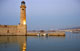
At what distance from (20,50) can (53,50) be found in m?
3.50

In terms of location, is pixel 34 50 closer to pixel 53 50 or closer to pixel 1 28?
pixel 53 50

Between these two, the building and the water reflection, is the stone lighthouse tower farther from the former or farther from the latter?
the water reflection

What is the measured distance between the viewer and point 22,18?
3303 centimetres

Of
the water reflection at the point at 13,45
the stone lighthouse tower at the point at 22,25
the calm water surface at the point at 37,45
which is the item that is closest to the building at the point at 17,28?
the stone lighthouse tower at the point at 22,25

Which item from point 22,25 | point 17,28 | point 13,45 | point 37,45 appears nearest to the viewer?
point 13,45

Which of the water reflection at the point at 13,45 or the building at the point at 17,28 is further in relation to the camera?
the building at the point at 17,28

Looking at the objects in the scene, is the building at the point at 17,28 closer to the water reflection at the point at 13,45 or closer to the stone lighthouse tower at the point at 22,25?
the stone lighthouse tower at the point at 22,25

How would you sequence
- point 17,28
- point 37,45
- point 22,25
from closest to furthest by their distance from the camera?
point 37,45 → point 22,25 → point 17,28

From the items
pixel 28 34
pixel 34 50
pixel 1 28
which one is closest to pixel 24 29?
pixel 28 34

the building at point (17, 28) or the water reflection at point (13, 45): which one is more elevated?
the building at point (17, 28)

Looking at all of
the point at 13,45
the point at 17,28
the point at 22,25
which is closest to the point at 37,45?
the point at 13,45

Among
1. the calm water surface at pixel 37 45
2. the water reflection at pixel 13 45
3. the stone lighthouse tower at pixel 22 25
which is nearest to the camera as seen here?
the water reflection at pixel 13 45

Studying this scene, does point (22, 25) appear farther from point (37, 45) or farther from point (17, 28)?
point (37, 45)

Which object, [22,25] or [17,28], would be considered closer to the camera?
[22,25]
